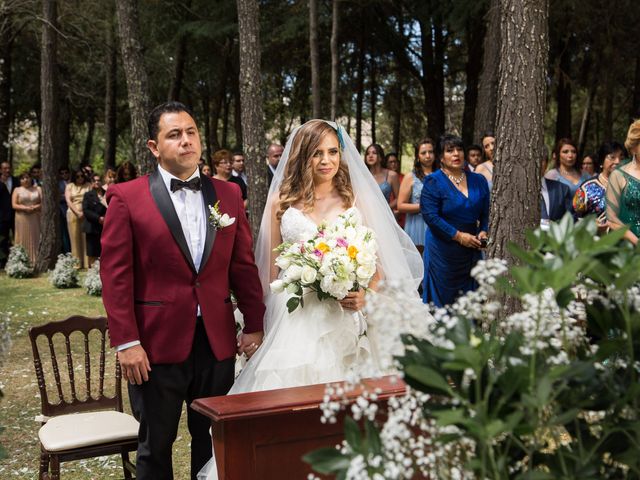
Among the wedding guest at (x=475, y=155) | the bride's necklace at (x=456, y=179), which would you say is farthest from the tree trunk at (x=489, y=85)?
the bride's necklace at (x=456, y=179)

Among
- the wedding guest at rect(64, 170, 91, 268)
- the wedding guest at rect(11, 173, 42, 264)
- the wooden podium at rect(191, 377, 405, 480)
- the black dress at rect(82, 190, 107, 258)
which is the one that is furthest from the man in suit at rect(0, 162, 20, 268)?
the wooden podium at rect(191, 377, 405, 480)

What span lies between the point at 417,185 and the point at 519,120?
158 inches

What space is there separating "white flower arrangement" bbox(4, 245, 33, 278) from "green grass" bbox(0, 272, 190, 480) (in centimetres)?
202

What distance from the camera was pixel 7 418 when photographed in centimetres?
713

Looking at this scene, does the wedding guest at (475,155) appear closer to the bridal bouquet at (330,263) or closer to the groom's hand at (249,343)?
the bridal bouquet at (330,263)

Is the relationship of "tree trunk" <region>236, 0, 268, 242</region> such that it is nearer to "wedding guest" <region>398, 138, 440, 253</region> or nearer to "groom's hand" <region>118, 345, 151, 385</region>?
"wedding guest" <region>398, 138, 440, 253</region>

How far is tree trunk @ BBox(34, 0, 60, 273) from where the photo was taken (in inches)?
658

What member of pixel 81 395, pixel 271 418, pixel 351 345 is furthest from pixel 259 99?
pixel 271 418

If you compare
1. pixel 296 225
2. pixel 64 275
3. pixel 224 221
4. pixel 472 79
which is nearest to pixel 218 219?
pixel 224 221

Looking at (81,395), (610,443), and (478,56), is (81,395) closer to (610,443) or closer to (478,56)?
(610,443)

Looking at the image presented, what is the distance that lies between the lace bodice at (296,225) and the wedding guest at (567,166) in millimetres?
6251

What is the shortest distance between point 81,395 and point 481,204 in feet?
13.4

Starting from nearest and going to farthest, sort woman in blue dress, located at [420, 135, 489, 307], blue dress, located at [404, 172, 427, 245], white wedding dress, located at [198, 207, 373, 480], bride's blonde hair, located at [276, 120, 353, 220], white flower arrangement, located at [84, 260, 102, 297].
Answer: white wedding dress, located at [198, 207, 373, 480] → bride's blonde hair, located at [276, 120, 353, 220] → woman in blue dress, located at [420, 135, 489, 307] → blue dress, located at [404, 172, 427, 245] → white flower arrangement, located at [84, 260, 102, 297]

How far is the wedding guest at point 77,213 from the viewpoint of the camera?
18.3 metres
